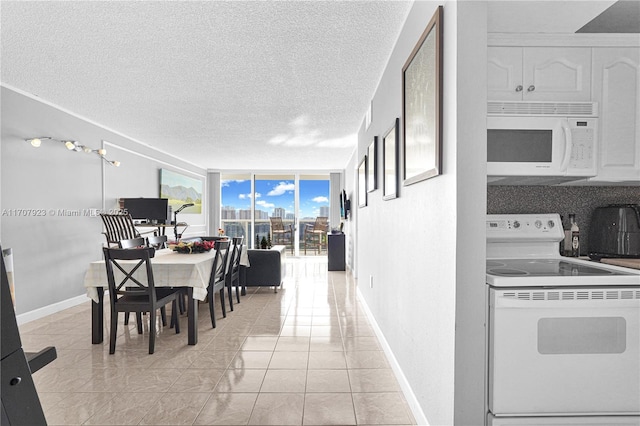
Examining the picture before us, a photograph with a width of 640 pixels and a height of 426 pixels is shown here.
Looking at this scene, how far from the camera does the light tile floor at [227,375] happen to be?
6.70ft

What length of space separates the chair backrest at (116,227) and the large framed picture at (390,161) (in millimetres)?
3846

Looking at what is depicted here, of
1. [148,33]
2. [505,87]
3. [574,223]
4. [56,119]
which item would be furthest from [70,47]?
[574,223]

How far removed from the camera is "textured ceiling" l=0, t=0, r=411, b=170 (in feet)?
7.57

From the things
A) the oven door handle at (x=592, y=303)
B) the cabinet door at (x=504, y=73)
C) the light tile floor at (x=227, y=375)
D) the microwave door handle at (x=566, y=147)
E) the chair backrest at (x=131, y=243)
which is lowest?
the light tile floor at (x=227, y=375)

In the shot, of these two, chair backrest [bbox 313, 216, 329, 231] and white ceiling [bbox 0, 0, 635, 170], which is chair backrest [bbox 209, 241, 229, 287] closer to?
white ceiling [bbox 0, 0, 635, 170]

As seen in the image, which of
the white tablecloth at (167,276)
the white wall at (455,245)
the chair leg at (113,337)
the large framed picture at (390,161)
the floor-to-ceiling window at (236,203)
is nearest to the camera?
the white wall at (455,245)

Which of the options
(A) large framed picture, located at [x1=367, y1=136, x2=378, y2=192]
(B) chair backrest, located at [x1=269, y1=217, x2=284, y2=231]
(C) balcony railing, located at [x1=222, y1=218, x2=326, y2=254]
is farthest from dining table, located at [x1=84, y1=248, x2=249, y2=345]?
(C) balcony railing, located at [x1=222, y1=218, x2=326, y2=254]

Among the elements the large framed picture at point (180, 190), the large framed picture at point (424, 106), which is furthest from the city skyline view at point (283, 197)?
the large framed picture at point (424, 106)

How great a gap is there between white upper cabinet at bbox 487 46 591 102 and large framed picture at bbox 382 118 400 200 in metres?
0.81

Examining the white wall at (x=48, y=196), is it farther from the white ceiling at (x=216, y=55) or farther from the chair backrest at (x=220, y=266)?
the chair backrest at (x=220, y=266)

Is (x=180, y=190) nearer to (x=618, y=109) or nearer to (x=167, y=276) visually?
(x=167, y=276)

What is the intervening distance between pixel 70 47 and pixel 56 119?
2.08 m

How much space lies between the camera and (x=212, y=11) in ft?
7.50

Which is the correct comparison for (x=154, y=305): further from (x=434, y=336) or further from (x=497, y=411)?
(x=497, y=411)
